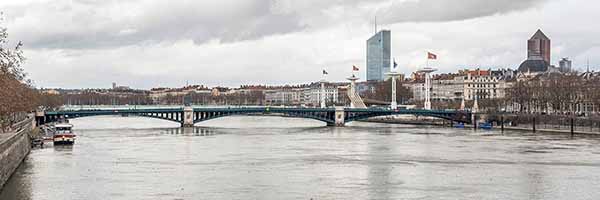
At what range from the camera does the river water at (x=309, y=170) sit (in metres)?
29.7

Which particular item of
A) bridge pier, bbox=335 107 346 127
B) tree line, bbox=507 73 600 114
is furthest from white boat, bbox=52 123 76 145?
tree line, bbox=507 73 600 114

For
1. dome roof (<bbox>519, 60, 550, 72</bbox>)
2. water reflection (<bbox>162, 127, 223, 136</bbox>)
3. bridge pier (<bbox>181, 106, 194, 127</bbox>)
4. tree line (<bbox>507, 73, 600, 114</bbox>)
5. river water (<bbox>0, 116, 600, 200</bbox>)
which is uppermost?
dome roof (<bbox>519, 60, 550, 72</bbox>)

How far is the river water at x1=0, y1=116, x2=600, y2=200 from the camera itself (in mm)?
29719

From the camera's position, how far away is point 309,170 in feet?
124

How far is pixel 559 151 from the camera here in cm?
4991

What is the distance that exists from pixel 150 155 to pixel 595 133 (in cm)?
3852

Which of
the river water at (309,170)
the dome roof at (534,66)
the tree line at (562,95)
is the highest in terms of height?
A: the dome roof at (534,66)

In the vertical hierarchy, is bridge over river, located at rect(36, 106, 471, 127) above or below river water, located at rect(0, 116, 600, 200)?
above

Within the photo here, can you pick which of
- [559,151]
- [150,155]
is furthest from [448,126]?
[150,155]

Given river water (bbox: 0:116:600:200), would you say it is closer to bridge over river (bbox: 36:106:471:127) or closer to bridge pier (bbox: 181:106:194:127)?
bridge over river (bbox: 36:106:471:127)

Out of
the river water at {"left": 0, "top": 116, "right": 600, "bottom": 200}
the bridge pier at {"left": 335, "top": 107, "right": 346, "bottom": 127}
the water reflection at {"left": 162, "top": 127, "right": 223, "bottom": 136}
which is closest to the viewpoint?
the river water at {"left": 0, "top": 116, "right": 600, "bottom": 200}

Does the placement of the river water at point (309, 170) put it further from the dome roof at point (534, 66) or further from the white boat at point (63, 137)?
the dome roof at point (534, 66)

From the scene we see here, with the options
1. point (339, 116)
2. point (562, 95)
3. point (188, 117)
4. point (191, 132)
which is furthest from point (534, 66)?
point (191, 132)

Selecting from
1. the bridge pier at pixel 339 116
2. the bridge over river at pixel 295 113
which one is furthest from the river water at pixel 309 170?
the bridge pier at pixel 339 116
